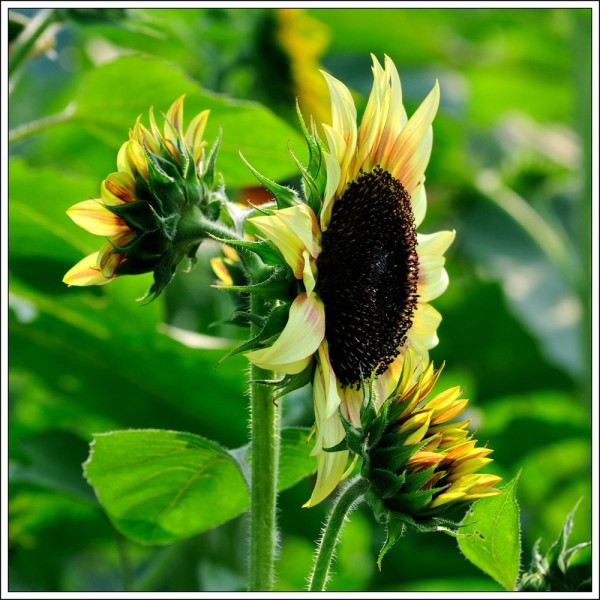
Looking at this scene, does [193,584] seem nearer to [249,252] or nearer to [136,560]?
[136,560]

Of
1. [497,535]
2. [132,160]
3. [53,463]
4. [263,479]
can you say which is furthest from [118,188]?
[53,463]

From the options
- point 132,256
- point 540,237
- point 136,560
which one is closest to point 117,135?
point 132,256

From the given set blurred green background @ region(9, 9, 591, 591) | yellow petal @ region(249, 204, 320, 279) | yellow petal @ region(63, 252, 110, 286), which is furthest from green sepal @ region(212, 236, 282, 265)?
blurred green background @ region(9, 9, 591, 591)

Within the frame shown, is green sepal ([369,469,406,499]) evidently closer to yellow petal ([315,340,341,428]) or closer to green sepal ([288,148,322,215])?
yellow petal ([315,340,341,428])

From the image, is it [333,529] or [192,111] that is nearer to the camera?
[333,529]

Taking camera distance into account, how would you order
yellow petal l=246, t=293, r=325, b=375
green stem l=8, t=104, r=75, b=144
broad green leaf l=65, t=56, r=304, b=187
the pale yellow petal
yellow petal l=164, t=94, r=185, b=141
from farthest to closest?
green stem l=8, t=104, r=75, b=144 → broad green leaf l=65, t=56, r=304, b=187 → the pale yellow petal → yellow petal l=164, t=94, r=185, b=141 → yellow petal l=246, t=293, r=325, b=375

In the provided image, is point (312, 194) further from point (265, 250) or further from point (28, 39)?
point (28, 39)
